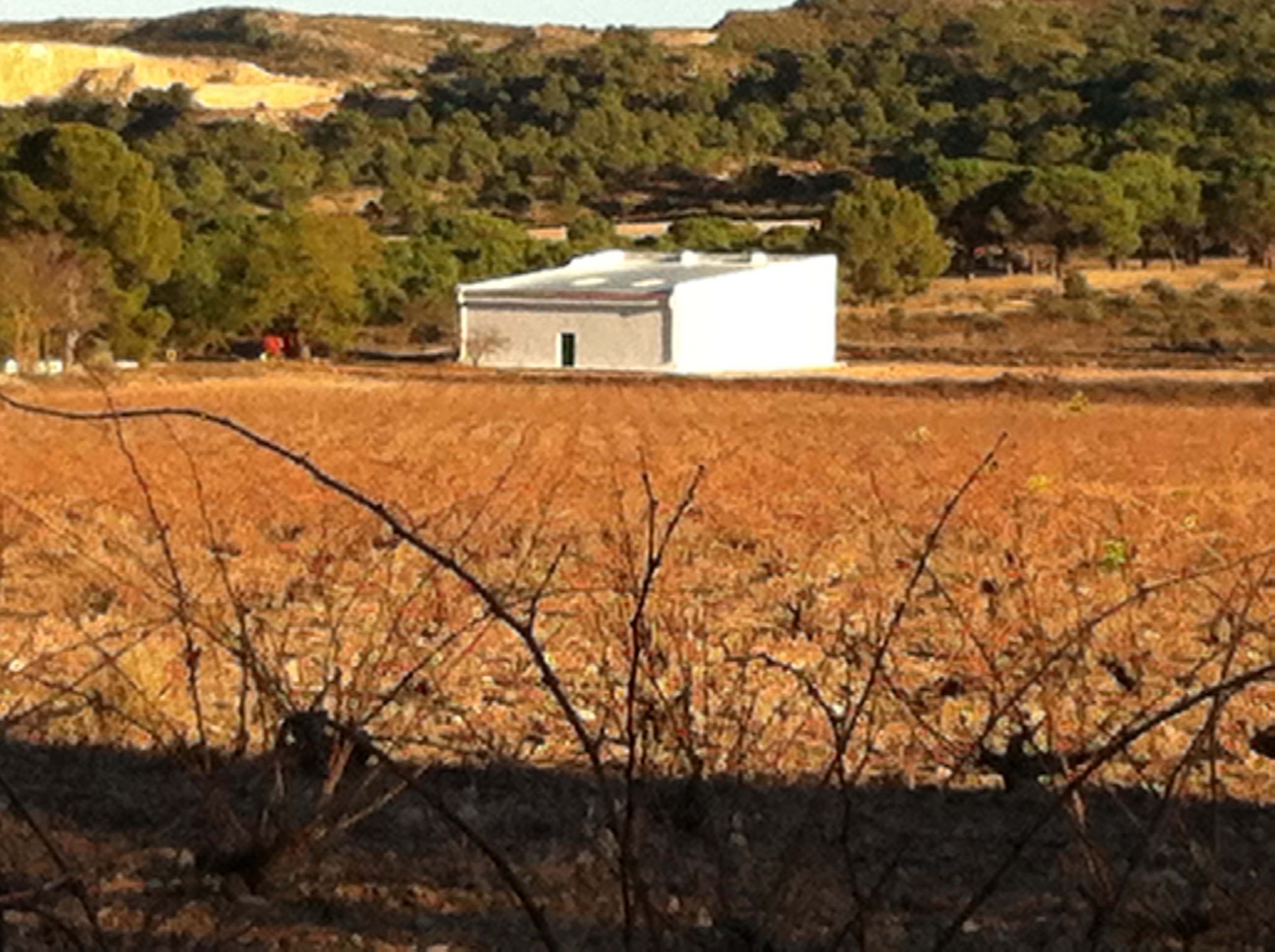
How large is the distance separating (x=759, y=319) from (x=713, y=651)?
138 ft

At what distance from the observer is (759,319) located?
49344 mm

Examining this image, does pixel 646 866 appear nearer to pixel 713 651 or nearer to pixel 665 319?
pixel 713 651

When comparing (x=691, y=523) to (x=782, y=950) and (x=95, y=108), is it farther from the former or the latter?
(x=95, y=108)

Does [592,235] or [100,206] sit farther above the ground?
[100,206]

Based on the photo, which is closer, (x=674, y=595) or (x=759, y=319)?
(x=674, y=595)

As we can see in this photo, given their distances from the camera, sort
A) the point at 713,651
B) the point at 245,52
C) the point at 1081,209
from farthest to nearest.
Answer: the point at 245,52 → the point at 1081,209 → the point at 713,651

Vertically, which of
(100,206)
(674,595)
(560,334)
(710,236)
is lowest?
(560,334)

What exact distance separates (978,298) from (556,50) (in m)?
83.1

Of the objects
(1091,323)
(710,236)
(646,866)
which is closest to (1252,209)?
(1091,323)

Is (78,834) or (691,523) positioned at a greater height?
(78,834)

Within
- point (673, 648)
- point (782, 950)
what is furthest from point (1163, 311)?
point (782, 950)

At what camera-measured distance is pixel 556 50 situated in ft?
458

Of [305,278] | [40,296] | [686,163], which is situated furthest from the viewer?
[686,163]

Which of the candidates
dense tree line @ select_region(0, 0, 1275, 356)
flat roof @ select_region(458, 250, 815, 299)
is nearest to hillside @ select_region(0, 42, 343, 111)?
dense tree line @ select_region(0, 0, 1275, 356)
